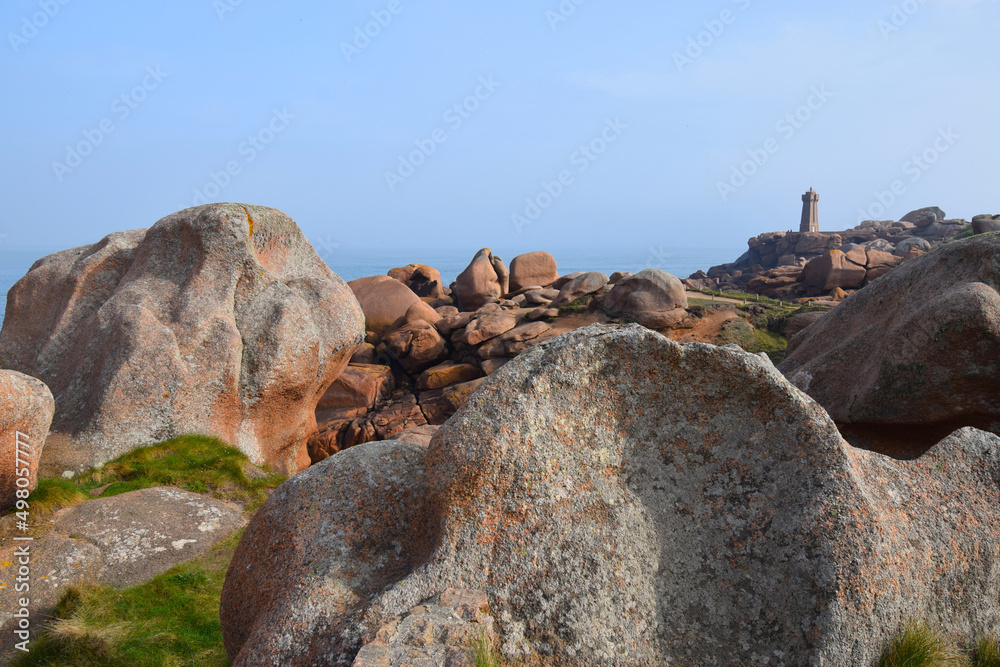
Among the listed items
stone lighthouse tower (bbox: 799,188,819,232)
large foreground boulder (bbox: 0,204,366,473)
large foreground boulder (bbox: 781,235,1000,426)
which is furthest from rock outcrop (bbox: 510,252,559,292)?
stone lighthouse tower (bbox: 799,188,819,232)

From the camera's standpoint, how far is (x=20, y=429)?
7.41m

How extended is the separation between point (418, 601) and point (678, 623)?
5.02 ft

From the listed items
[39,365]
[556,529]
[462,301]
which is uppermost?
[556,529]

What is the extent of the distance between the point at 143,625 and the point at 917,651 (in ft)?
21.3

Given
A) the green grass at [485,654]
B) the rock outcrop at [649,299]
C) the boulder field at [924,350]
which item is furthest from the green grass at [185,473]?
the rock outcrop at [649,299]

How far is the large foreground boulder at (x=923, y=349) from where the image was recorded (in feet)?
23.9

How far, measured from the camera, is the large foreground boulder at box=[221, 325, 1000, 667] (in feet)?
12.6

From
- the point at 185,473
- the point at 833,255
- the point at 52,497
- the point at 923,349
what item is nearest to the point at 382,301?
the point at 185,473

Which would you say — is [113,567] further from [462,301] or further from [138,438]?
[462,301]

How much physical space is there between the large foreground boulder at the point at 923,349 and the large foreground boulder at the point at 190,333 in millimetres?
8677

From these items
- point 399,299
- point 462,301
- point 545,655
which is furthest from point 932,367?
point 462,301

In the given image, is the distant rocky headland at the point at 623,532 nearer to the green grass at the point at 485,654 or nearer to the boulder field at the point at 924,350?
the green grass at the point at 485,654

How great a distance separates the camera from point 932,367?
7523mm

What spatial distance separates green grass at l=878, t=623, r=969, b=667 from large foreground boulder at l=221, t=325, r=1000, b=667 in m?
0.07
